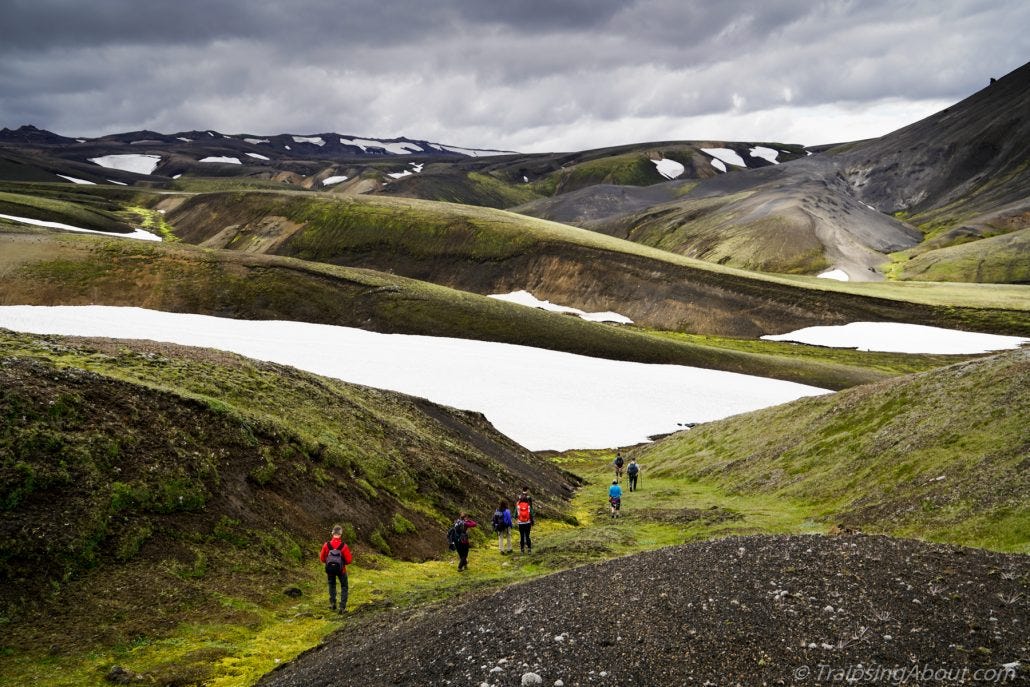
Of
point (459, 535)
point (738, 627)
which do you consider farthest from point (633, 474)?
point (738, 627)

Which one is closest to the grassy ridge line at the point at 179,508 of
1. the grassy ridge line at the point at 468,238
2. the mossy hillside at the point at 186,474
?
the mossy hillside at the point at 186,474

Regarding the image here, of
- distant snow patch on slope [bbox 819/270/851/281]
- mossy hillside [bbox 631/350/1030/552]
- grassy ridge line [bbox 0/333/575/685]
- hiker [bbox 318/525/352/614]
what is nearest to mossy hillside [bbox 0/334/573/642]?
grassy ridge line [bbox 0/333/575/685]

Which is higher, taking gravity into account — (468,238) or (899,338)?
(468,238)

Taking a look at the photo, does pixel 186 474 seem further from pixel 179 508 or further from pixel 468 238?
pixel 468 238

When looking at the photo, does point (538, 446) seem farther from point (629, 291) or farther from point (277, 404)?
point (629, 291)

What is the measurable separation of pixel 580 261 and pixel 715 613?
148 m

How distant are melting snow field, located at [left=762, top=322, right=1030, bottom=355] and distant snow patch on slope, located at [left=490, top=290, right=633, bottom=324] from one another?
96.4 ft

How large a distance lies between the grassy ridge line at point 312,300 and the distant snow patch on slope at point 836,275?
72621 mm

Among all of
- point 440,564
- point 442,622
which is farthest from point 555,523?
point 442,622

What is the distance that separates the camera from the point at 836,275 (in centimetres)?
18350

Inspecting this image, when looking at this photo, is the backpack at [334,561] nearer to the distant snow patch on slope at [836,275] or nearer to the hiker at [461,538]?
the hiker at [461,538]

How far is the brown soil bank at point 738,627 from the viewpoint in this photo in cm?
1279

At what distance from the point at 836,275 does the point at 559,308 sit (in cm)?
8339

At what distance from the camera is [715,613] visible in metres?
15.1
